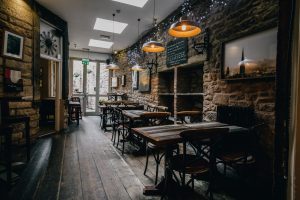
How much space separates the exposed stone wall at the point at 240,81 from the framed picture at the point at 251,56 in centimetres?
9

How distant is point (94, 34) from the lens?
638 centimetres

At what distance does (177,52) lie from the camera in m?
4.43

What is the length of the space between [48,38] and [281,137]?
213 inches

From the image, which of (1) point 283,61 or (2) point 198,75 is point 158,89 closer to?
(2) point 198,75

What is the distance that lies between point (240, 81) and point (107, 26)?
4393 millimetres

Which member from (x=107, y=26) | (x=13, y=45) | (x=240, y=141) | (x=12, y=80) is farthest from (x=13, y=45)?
(x=240, y=141)

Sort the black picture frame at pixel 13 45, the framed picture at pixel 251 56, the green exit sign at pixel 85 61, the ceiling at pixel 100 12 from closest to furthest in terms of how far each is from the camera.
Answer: the framed picture at pixel 251 56
the black picture frame at pixel 13 45
the ceiling at pixel 100 12
the green exit sign at pixel 85 61

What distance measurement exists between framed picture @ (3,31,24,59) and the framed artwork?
30cm

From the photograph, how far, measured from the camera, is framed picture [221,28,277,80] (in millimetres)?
2328

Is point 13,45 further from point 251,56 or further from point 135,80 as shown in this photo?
point 251,56

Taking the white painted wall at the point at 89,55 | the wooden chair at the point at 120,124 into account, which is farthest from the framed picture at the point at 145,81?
the white painted wall at the point at 89,55

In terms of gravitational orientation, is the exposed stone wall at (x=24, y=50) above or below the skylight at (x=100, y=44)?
below

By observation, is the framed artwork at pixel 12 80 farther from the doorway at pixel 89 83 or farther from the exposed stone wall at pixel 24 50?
the doorway at pixel 89 83

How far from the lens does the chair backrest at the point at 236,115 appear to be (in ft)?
8.38
